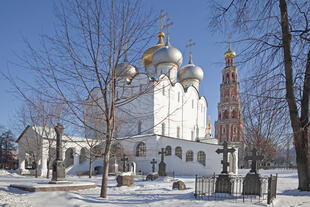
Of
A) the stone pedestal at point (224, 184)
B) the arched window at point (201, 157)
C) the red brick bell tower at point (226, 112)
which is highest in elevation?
the red brick bell tower at point (226, 112)

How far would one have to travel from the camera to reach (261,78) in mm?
6781

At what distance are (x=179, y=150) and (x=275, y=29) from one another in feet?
71.6

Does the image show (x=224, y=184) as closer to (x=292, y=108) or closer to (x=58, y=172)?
(x=292, y=108)

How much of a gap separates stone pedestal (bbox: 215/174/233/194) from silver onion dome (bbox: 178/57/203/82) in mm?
29389

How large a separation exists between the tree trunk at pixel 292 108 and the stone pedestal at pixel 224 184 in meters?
2.47

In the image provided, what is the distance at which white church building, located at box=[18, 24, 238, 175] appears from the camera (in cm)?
2622

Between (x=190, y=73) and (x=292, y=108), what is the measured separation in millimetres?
30516

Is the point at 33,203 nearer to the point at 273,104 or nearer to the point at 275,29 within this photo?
the point at 273,104

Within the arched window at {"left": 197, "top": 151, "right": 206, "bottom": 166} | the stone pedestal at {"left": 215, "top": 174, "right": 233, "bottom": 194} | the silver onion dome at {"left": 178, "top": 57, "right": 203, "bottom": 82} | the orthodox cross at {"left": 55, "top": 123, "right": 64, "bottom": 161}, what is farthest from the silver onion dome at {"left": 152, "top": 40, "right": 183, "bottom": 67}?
the stone pedestal at {"left": 215, "top": 174, "right": 233, "bottom": 194}

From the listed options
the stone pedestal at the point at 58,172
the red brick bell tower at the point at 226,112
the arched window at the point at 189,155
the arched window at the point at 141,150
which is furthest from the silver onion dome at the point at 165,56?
the stone pedestal at the point at 58,172

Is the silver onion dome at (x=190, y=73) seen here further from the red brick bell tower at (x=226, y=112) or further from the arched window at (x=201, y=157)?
the arched window at (x=201, y=157)

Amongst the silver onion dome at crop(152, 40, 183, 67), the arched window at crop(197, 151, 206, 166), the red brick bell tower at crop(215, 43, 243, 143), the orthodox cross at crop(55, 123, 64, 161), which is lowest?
the arched window at crop(197, 151, 206, 166)

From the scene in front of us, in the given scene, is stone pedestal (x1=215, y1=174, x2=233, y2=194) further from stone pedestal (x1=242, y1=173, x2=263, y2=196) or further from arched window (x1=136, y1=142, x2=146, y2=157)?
arched window (x1=136, y1=142, x2=146, y2=157)

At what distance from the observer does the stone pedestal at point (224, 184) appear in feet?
31.1
